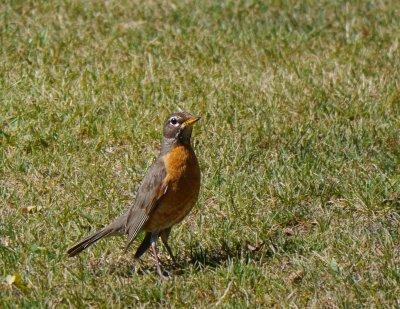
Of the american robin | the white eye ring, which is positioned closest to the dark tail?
the american robin

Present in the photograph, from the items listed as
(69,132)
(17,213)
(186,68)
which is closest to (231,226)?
(17,213)

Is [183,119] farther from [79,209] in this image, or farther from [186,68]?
[186,68]

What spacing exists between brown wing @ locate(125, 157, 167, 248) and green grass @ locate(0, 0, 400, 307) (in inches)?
10.2

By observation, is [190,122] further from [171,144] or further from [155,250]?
[155,250]

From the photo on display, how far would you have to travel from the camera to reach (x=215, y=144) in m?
7.69

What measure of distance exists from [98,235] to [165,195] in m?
0.45

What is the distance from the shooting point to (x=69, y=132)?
25.6 feet

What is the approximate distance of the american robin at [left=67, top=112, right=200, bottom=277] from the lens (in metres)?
5.85

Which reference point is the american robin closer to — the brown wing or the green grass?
the brown wing

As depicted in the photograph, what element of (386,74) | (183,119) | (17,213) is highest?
(183,119)

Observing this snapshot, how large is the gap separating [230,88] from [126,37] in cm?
158

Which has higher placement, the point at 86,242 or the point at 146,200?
the point at 146,200

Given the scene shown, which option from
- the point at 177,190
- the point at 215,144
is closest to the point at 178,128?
the point at 177,190

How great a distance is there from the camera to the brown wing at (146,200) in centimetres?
585
